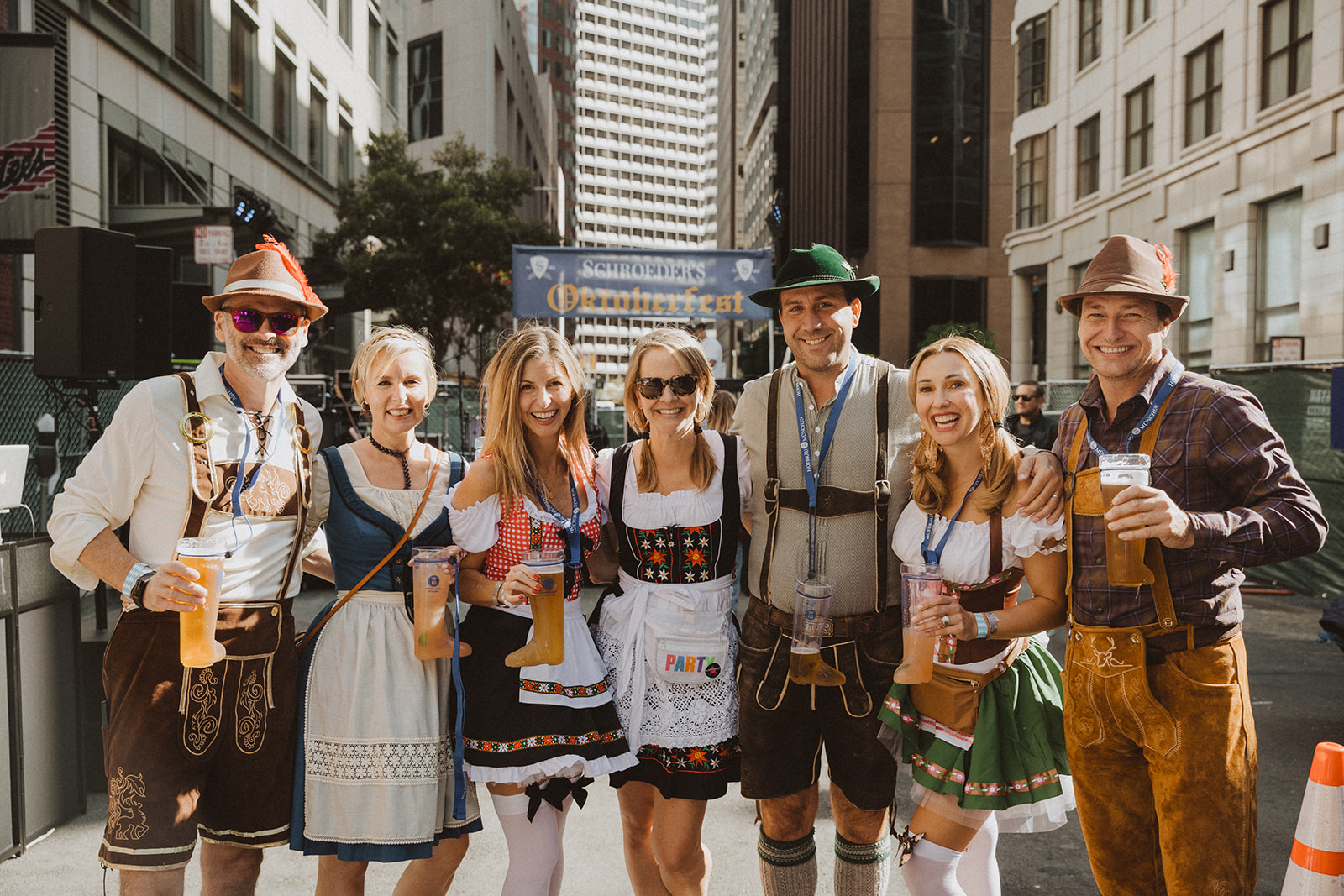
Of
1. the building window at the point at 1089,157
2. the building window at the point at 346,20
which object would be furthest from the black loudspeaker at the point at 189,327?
the building window at the point at 1089,157

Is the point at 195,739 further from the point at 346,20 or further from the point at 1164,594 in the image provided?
the point at 346,20

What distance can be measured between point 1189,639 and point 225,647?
2625 mm

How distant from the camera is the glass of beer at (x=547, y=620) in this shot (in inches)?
101

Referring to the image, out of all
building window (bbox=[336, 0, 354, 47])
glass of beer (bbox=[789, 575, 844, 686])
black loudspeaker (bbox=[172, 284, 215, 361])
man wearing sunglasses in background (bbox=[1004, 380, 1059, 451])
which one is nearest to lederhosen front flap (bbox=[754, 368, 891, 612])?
glass of beer (bbox=[789, 575, 844, 686])

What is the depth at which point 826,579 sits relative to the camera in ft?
9.34

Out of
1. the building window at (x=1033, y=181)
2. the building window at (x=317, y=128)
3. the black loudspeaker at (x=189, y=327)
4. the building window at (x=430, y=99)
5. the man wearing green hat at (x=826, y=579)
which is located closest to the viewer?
the man wearing green hat at (x=826, y=579)

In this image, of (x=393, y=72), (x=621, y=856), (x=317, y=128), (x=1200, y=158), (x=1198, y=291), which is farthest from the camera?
(x=393, y=72)

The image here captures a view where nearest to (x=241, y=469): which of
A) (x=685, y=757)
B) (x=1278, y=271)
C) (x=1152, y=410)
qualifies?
(x=685, y=757)

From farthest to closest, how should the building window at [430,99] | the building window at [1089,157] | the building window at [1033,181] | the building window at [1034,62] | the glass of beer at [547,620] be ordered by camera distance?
the building window at [430,99] → the building window at [1033,181] → the building window at [1034,62] → the building window at [1089,157] → the glass of beer at [547,620]

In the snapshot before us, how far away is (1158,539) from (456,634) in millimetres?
1971

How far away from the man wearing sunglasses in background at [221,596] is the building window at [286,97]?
65.2 feet

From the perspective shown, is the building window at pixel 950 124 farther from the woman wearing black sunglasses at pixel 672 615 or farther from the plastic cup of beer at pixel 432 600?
the plastic cup of beer at pixel 432 600

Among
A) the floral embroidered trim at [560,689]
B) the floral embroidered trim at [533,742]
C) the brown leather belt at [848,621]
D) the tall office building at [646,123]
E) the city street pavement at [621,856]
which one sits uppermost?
the tall office building at [646,123]

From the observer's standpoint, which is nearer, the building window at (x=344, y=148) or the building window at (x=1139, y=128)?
the building window at (x=1139, y=128)
